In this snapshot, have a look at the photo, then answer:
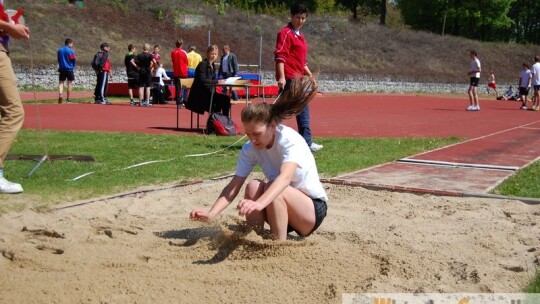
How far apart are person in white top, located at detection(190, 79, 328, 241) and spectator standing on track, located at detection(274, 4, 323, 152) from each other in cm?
471

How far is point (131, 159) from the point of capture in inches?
368

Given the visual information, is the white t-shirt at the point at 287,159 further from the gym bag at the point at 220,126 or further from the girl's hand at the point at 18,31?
the gym bag at the point at 220,126

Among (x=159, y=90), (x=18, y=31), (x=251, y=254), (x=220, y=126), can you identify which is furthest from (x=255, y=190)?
(x=159, y=90)

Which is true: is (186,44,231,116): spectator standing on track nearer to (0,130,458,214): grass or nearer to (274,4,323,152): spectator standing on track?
(0,130,458,214): grass

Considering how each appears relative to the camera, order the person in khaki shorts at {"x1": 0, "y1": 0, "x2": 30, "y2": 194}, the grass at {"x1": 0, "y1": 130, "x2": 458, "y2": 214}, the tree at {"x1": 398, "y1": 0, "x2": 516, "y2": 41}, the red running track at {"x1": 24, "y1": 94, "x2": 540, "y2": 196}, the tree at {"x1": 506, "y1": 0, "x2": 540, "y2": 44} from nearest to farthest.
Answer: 1. the person in khaki shorts at {"x1": 0, "y1": 0, "x2": 30, "y2": 194}
2. the grass at {"x1": 0, "y1": 130, "x2": 458, "y2": 214}
3. the red running track at {"x1": 24, "y1": 94, "x2": 540, "y2": 196}
4. the tree at {"x1": 398, "y1": 0, "x2": 516, "y2": 41}
5. the tree at {"x1": 506, "y1": 0, "x2": 540, "y2": 44}

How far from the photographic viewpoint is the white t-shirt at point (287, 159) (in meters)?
4.89

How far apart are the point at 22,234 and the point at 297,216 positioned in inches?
81.6

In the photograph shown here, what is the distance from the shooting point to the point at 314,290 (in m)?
4.11

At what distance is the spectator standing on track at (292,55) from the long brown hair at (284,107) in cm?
462

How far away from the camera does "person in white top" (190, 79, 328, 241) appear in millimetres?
4754

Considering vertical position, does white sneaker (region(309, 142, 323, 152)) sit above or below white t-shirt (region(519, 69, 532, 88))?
below

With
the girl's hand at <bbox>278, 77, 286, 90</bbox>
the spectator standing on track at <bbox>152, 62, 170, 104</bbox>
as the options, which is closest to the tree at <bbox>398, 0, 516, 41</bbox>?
the spectator standing on track at <bbox>152, 62, 170, 104</bbox>

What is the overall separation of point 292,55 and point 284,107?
533 centimetres

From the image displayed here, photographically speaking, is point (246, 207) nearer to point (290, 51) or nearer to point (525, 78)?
point (290, 51)
